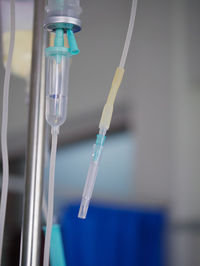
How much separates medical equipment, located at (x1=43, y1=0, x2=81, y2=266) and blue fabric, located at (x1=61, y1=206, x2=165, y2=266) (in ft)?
4.40

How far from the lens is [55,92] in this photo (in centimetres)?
46

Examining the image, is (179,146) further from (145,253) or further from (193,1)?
(193,1)

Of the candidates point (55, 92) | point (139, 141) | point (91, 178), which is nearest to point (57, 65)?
point (55, 92)

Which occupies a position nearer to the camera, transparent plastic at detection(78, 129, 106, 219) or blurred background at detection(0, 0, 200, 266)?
transparent plastic at detection(78, 129, 106, 219)

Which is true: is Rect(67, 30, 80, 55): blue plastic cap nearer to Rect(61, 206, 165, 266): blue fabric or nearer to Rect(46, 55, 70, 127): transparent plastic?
Rect(46, 55, 70, 127): transparent plastic

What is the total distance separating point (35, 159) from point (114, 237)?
1.39m

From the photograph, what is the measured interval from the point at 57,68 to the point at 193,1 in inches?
78.7

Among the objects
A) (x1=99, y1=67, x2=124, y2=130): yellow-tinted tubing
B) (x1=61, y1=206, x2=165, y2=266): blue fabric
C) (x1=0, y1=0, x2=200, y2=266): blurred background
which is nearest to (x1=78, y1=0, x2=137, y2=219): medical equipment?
(x1=99, y1=67, x2=124, y2=130): yellow-tinted tubing

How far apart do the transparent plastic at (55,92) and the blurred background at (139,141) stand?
3.67ft

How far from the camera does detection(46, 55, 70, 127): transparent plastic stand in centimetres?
46

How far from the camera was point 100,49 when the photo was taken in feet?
7.98

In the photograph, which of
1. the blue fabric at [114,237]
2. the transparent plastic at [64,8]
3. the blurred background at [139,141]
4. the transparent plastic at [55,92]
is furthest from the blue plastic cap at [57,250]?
the blue fabric at [114,237]

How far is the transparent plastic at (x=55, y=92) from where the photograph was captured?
461 millimetres

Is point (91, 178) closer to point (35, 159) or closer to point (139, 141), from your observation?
point (35, 159)
